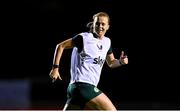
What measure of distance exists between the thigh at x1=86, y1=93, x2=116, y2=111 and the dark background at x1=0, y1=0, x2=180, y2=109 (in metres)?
5.72

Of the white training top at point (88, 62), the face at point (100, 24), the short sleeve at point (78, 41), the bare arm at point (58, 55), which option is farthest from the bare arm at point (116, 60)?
the bare arm at point (58, 55)

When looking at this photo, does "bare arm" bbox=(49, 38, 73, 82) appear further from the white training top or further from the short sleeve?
the white training top

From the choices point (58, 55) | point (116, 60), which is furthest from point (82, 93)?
point (116, 60)

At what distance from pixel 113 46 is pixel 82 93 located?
8.69 meters

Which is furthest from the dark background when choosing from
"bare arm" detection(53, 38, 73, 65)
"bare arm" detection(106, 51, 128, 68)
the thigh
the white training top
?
"bare arm" detection(53, 38, 73, 65)

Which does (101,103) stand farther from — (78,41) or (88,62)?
(78,41)

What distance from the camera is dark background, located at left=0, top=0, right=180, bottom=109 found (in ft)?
42.9

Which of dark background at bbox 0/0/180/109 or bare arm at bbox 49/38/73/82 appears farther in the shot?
dark background at bbox 0/0/180/109

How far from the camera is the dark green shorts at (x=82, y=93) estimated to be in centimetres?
581

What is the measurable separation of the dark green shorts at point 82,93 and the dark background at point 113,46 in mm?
5691

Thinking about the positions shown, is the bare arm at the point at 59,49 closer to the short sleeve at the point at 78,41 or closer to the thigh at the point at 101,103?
the short sleeve at the point at 78,41

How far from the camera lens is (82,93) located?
582 cm
